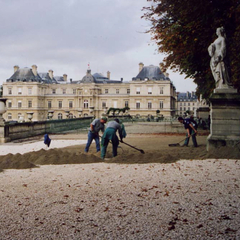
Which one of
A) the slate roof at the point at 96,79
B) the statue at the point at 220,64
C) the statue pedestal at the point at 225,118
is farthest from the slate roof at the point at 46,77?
the statue pedestal at the point at 225,118

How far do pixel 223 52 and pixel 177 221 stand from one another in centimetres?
644

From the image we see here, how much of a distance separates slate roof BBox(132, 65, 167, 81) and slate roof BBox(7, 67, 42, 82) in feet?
76.7

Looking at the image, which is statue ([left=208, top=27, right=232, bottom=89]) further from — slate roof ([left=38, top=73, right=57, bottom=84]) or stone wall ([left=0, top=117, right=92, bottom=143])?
slate roof ([left=38, top=73, right=57, bottom=84])

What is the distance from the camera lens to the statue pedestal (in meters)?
8.73

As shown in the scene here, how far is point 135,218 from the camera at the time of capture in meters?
3.87

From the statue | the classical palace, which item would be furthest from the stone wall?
the classical palace

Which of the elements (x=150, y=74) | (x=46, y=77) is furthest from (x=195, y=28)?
(x=46, y=77)

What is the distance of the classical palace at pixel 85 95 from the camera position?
7075 centimetres

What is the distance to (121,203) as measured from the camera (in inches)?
175

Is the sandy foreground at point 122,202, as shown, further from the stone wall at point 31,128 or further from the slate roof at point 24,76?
the slate roof at point 24,76

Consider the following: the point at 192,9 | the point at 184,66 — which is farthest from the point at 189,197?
→ the point at 184,66

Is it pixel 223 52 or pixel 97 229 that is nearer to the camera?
pixel 97 229

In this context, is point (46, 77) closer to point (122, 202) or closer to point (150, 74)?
point (150, 74)

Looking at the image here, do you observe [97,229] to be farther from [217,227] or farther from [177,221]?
[217,227]
